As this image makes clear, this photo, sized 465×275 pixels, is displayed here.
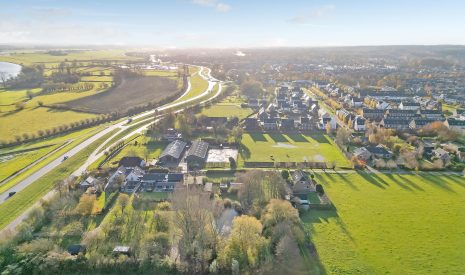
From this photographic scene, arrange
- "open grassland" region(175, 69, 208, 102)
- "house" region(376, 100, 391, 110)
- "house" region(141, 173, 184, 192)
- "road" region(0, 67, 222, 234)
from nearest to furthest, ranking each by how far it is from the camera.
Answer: "road" region(0, 67, 222, 234), "house" region(141, 173, 184, 192), "house" region(376, 100, 391, 110), "open grassland" region(175, 69, 208, 102)

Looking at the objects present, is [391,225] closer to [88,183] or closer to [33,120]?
[88,183]

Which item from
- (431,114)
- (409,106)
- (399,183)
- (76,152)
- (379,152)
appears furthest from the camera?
(409,106)

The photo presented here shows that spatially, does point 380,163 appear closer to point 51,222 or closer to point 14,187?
point 51,222

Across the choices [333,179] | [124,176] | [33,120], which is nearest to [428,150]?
[333,179]

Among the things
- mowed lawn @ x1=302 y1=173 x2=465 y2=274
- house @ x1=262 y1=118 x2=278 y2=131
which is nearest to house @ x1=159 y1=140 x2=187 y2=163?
house @ x1=262 y1=118 x2=278 y2=131

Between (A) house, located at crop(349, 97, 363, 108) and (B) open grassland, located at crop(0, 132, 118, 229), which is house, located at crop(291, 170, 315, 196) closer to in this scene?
(B) open grassland, located at crop(0, 132, 118, 229)

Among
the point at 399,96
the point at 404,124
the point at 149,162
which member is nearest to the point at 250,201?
the point at 149,162

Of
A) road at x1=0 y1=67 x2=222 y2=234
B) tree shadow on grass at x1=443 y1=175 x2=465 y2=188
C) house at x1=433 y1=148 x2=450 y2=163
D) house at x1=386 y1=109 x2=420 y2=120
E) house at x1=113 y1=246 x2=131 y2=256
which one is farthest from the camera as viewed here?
house at x1=386 y1=109 x2=420 y2=120

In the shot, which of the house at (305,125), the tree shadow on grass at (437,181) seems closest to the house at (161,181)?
the tree shadow on grass at (437,181)
